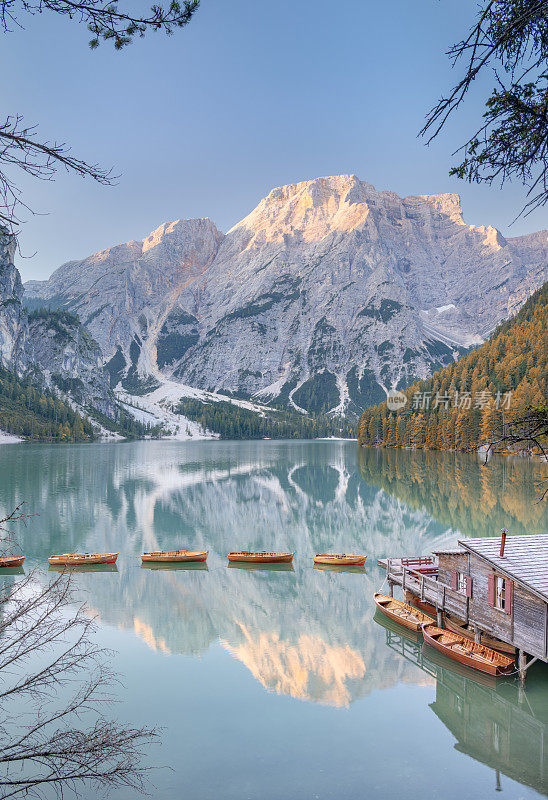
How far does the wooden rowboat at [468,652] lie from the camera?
20.6 metres

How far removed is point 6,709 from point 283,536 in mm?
32468

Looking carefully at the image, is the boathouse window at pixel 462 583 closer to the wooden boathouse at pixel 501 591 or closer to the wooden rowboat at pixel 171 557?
the wooden boathouse at pixel 501 591

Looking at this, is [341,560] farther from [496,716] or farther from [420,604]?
[496,716]

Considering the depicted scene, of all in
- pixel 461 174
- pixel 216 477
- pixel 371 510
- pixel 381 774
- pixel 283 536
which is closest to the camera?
pixel 461 174

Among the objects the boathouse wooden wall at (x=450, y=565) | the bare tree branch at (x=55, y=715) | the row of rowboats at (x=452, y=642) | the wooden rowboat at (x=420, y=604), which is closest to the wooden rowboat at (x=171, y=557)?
the bare tree branch at (x=55, y=715)

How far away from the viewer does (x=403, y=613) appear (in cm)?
2648

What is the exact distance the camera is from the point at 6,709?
18078mm

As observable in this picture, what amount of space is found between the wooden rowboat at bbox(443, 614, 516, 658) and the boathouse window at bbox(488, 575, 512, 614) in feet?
5.97

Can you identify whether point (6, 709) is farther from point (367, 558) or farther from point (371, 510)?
point (371, 510)

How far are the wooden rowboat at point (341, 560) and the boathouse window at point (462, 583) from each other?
43.0ft

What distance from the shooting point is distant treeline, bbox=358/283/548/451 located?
12300cm

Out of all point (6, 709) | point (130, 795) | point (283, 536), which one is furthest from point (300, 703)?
point (283, 536)

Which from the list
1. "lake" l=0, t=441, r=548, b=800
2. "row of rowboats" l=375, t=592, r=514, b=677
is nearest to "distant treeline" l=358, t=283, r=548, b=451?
"lake" l=0, t=441, r=548, b=800

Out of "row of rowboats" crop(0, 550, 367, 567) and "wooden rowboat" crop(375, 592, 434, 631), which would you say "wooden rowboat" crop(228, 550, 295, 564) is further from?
"wooden rowboat" crop(375, 592, 434, 631)
